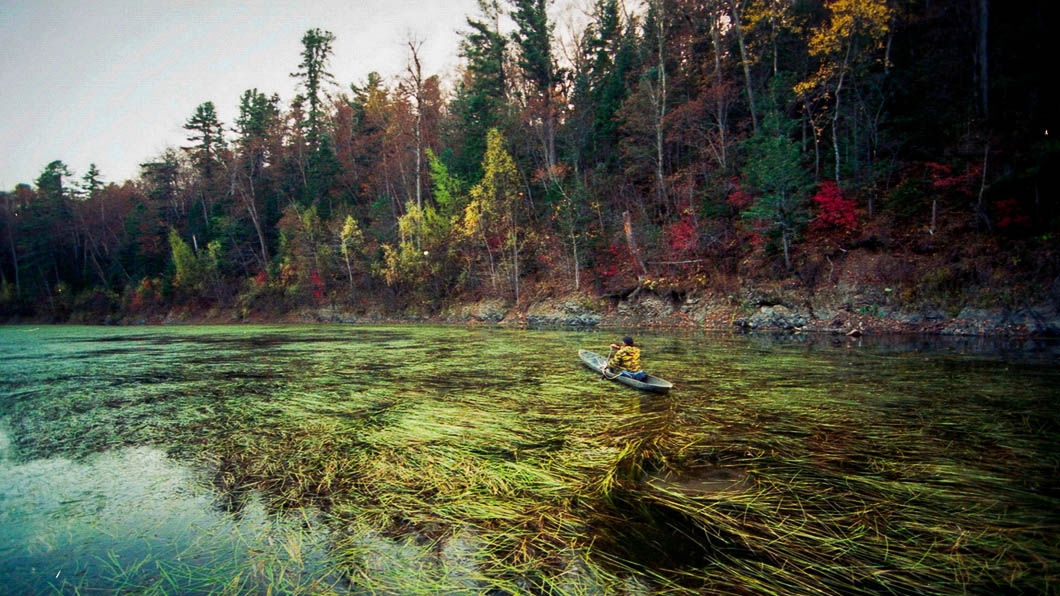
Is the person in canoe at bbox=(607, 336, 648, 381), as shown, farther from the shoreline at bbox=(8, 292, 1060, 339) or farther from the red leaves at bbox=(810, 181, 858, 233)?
the red leaves at bbox=(810, 181, 858, 233)

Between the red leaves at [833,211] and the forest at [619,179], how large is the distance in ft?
0.27

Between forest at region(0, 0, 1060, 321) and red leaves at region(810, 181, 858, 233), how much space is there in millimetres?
84

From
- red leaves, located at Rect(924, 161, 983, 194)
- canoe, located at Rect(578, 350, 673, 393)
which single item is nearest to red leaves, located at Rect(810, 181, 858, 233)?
red leaves, located at Rect(924, 161, 983, 194)

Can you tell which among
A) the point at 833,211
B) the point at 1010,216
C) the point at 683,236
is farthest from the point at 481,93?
the point at 1010,216

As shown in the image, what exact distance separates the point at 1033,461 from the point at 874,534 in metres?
2.74

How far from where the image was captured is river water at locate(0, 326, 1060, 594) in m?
2.73

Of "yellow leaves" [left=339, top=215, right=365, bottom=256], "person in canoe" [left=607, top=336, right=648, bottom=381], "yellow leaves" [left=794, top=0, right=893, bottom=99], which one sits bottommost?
"person in canoe" [left=607, top=336, right=648, bottom=381]

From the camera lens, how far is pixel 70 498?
417 centimetres

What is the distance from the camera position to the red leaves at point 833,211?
16828 millimetres

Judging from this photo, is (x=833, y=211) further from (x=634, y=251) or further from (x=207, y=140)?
(x=207, y=140)

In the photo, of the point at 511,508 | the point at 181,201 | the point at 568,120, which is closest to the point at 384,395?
the point at 511,508

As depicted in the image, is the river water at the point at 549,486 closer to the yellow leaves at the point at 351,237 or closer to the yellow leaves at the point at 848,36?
the yellow leaves at the point at 848,36

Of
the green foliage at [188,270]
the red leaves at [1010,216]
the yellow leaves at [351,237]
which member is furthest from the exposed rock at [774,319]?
the green foliage at [188,270]

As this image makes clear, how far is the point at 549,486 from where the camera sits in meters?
4.01
